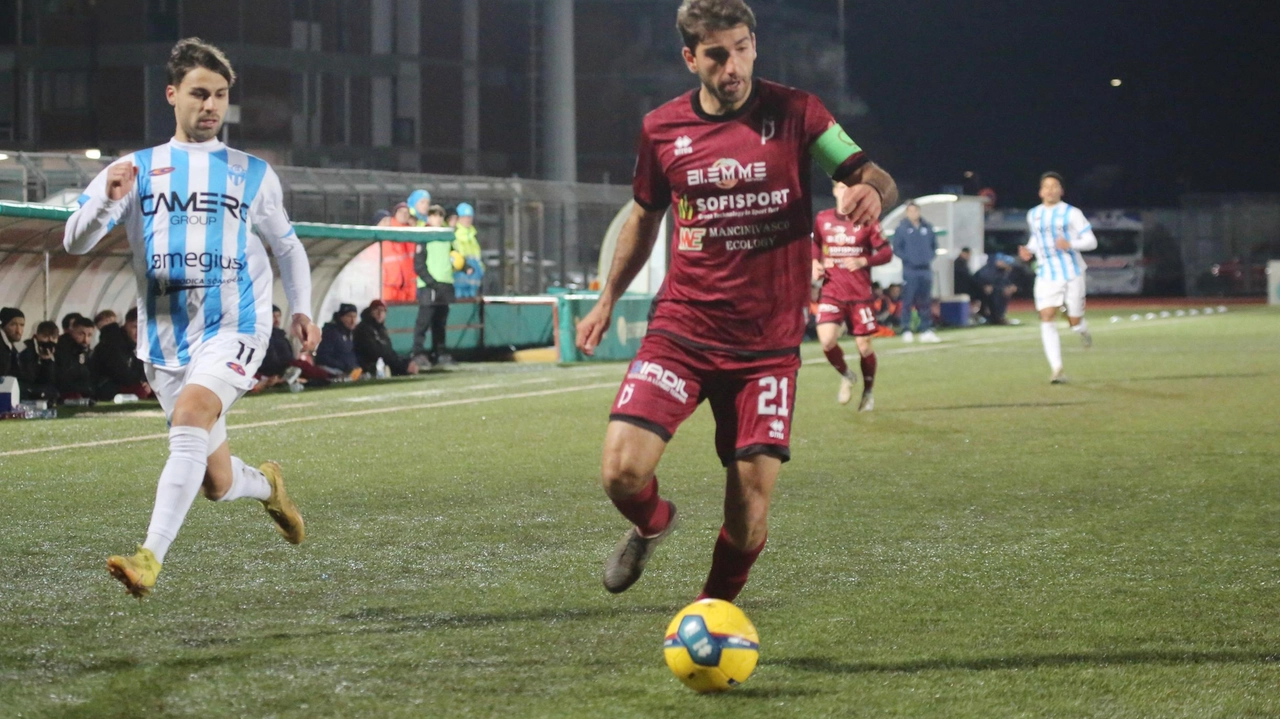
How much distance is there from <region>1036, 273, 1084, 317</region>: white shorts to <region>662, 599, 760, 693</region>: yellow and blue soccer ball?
13213 mm

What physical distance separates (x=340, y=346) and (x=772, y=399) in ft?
44.1

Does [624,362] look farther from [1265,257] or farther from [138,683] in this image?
[1265,257]

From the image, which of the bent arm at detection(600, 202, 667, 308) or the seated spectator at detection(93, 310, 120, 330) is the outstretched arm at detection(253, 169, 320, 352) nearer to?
the bent arm at detection(600, 202, 667, 308)

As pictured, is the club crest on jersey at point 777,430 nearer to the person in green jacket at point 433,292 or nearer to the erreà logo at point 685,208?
the erreà logo at point 685,208

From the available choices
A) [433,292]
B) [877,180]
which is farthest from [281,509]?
[433,292]

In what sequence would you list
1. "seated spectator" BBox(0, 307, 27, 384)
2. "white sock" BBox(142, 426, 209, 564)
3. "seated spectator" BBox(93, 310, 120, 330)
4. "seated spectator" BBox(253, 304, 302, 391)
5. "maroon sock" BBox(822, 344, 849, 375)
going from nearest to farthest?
"white sock" BBox(142, 426, 209, 564) < "maroon sock" BBox(822, 344, 849, 375) < "seated spectator" BBox(0, 307, 27, 384) < "seated spectator" BBox(93, 310, 120, 330) < "seated spectator" BBox(253, 304, 302, 391)

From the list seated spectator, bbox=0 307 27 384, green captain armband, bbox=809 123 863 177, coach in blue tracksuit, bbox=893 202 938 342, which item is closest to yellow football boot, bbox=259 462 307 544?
green captain armband, bbox=809 123 863 177

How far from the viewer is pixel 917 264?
89.4ft

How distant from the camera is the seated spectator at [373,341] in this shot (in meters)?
18.5

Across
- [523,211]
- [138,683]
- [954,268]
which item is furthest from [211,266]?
[954,268]

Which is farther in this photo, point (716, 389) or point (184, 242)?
point (184, 242)

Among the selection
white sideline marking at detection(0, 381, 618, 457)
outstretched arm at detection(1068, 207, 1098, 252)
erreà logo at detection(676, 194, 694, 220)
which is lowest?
white sideline marking at detection(0, 381, 618, 457)

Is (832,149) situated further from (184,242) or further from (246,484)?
(246,484)

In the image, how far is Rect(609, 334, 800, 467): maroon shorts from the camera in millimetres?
5055
